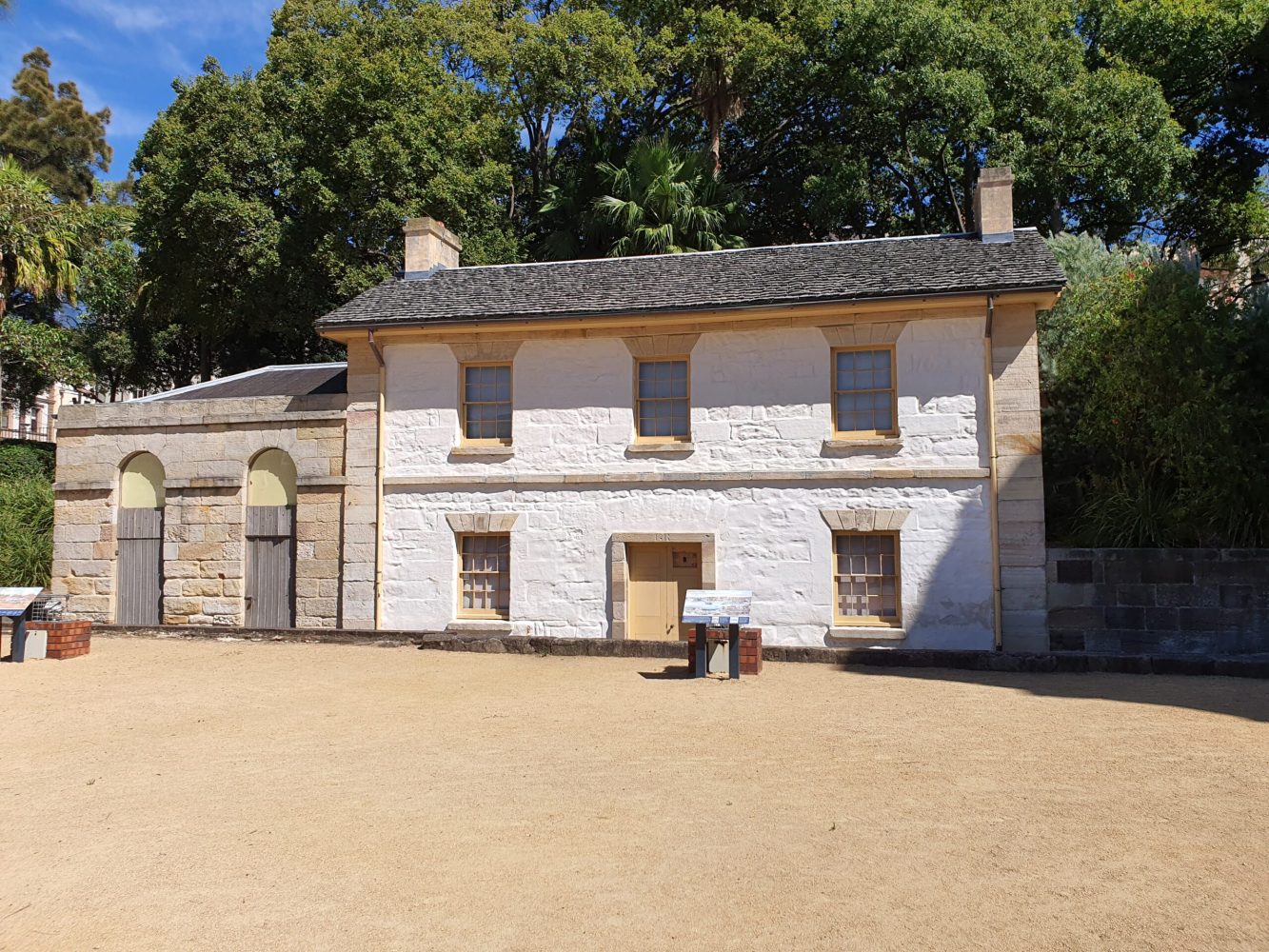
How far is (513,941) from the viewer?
4.46 meters

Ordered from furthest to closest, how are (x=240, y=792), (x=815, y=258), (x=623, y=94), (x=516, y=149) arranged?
(x=516, y=149) < (x=623, y=94) < (x=815, y=258) < (x=240, y=792)

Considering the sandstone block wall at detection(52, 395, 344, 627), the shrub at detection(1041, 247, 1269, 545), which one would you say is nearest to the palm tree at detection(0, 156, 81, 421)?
the sandstone block wall at detection(52, 395, 344, 627)

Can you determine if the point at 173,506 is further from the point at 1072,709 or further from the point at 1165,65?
the point at 1165,65

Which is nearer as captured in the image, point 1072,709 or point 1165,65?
point 1072,709

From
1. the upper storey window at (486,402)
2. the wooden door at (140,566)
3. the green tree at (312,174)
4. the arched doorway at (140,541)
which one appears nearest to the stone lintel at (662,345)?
the upper storey window at (486,402)

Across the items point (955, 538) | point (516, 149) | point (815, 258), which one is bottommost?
point (955, 538)

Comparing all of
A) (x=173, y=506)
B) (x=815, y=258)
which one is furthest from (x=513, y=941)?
(x=173, y=506)

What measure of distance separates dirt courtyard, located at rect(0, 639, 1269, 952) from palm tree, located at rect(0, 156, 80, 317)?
55.7 ft

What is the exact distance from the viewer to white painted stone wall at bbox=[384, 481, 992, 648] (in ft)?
46.4

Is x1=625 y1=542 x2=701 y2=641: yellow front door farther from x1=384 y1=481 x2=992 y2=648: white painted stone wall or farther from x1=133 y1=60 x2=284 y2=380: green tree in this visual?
x1=133 y1=60 x2=284 y2=380: green tree

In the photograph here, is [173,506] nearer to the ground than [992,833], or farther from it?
farther from it

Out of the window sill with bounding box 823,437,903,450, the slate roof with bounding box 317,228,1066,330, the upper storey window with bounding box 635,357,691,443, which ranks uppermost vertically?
the slate roof with bounding box 317,228,1066,330

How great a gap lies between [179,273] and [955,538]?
901 inches

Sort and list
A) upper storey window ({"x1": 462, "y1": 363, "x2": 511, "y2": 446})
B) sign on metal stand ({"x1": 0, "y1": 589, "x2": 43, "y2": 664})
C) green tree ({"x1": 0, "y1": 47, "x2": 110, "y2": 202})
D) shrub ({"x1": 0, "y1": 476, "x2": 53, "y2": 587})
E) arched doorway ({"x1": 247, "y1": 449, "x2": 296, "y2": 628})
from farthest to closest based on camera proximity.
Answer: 1. green tree ({"x1": 0, "y1": 47, "x2": 110, "y2": 202})
2. shrub ({"x1": 0, "y1": 476, "x2": 53, "y2": 587})
3. arched doorway ({"x1": 247, "y1": 449, "x2": 296, "y2": 628})
4. upper storey window ({"x1": 462, "y1": 363, "x2": 511, "y2": 446})
5. sign on metal stand ({"x1": 0, "y1": 589, "x2": 43, "y2": 664})
